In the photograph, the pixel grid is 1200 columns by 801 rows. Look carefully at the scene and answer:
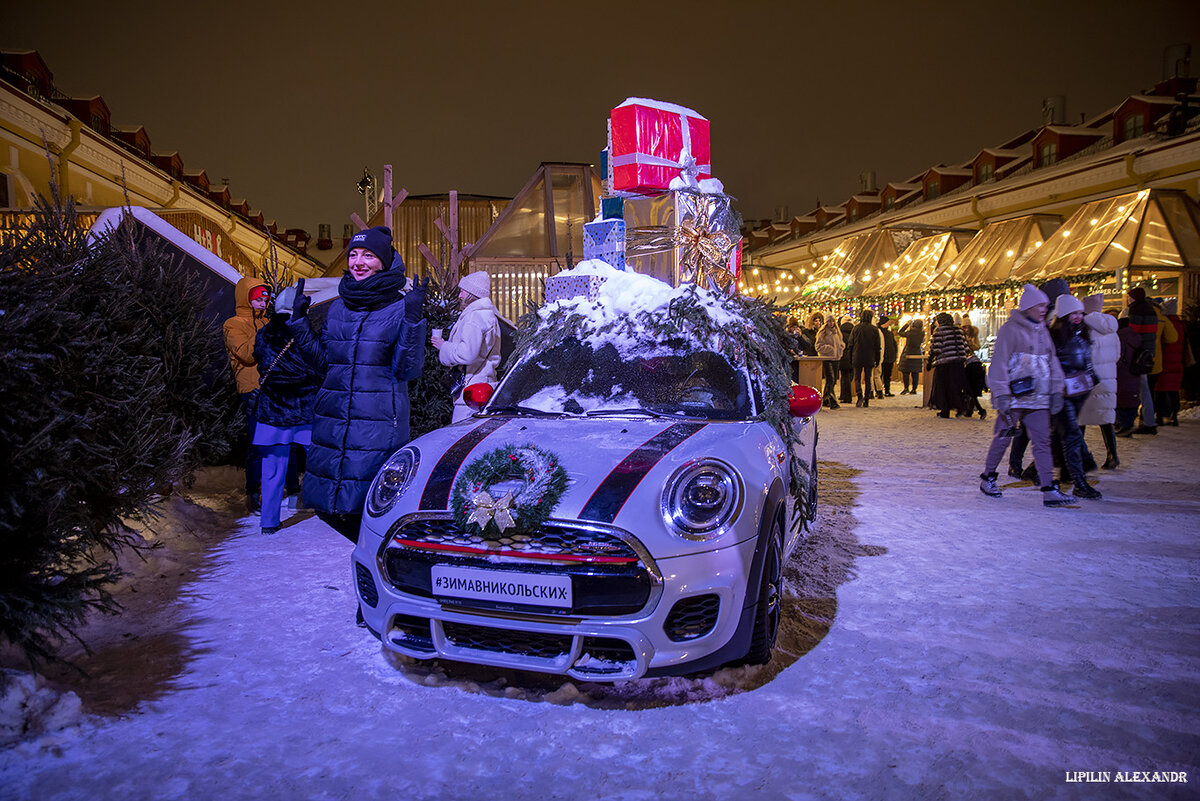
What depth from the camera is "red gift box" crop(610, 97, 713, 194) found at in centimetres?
627

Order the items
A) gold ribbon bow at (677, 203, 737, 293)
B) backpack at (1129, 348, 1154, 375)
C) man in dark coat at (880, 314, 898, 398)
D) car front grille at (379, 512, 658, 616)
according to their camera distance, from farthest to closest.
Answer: man in dark coat at (880, 314, 898, 398)
backpack at (1129, 348, 1154, 375)
gold ribbon bow at (677, 203, 737, 293)
car front grille at (379, 512, 658, 616)

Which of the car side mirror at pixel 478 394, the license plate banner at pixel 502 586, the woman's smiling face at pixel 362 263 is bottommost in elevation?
the license plate banner at pixel 502 586

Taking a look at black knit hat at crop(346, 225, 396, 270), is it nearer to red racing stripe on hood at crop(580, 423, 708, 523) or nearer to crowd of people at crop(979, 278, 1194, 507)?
red racing stripe on hood at crop(580, 423, 708, 523)

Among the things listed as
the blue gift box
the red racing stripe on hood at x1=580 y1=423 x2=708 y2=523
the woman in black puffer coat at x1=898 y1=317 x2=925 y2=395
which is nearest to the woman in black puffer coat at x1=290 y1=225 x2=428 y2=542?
the red racing stripe on hood at x1=580 y1=423 x2=708 y2=523

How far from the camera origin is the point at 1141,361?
33.1ft

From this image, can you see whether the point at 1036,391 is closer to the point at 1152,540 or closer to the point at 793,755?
the point at 1152,540

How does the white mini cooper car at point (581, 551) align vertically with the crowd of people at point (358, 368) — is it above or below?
below

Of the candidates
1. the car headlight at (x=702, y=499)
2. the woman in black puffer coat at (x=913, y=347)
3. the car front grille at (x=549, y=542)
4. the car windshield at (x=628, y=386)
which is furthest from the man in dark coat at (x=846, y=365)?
the car front grille at (x=549, y=542)

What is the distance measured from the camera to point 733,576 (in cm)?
270

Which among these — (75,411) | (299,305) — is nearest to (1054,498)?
(299,305)

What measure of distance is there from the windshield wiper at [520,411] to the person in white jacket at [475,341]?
1540 millimetres

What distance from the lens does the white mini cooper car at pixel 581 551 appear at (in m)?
2.62

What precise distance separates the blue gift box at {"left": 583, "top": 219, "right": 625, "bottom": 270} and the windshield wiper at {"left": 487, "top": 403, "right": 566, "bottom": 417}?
2348 mm

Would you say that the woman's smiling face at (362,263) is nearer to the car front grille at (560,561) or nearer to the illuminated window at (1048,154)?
the car front grille at (560,561)
